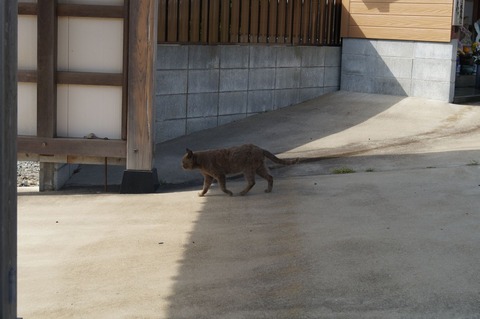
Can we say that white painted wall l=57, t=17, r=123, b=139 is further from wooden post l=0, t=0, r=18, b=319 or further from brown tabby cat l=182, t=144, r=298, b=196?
wooden post l=0, t=0, r=18, b=319

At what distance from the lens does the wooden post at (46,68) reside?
9562 mm

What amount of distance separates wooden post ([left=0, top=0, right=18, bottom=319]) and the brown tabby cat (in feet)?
16.8

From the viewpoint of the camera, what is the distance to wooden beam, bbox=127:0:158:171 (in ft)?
31.2

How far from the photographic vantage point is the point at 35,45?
382 inches

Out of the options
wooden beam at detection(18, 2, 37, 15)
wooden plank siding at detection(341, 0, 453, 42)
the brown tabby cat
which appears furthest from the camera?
wooden plank siding at detection(341, 0, 453, 42)

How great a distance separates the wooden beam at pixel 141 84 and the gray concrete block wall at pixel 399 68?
234 inches

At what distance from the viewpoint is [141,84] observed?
962 centimetres

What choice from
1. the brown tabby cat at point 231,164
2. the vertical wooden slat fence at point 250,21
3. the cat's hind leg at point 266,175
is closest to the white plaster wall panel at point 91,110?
the brown tabby cat at point 231,164

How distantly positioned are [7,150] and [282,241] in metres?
3.45

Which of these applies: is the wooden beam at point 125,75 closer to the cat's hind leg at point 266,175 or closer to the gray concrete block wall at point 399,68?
the cat's hind leg at point 266,175

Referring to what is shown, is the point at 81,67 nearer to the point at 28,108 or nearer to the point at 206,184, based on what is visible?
the point at 28,108

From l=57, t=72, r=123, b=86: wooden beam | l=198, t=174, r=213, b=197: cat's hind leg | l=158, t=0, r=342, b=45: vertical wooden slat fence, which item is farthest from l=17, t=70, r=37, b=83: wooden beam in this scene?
l=158, t=0, r=342, b=45: vertical wooden slat fence

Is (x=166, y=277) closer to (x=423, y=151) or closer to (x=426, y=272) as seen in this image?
(x=426, y=272)

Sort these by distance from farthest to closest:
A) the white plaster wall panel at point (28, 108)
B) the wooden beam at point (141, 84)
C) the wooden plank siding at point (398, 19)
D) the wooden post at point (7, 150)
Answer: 1. the wooden plank siding at point (398, 19)
2. the white plaster wall panel at point (28, 108)
3. the wooden beam at point (141, 84)
4. the wooden post at point (7, 150)
